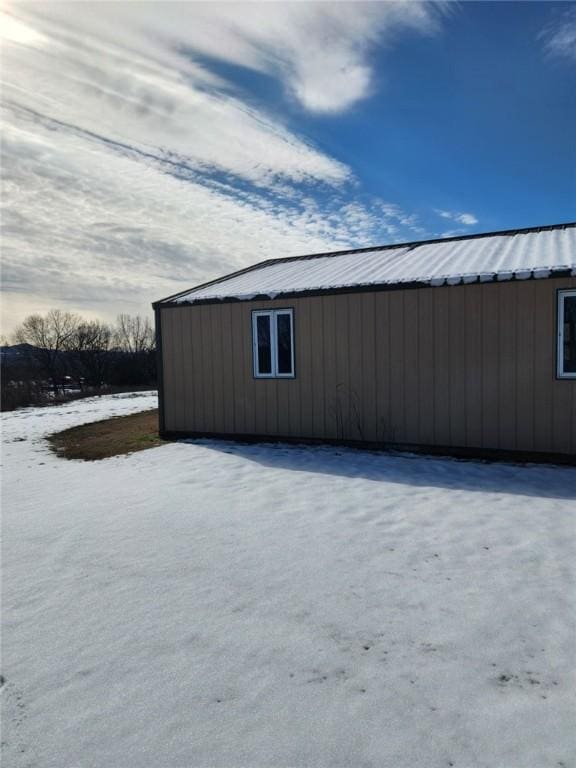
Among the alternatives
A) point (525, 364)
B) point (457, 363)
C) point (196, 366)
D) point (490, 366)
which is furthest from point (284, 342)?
point (525, 364)

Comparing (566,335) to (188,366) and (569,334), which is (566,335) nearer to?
(569,334)

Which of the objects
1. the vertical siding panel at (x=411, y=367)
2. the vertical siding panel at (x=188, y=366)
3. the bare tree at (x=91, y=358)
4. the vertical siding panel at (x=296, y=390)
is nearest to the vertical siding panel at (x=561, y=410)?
the vertical siding panel at (x=411, y=367)

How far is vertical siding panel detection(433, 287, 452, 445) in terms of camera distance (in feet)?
23.1

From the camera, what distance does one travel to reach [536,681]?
2148 millimetres

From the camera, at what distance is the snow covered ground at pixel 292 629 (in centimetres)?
184

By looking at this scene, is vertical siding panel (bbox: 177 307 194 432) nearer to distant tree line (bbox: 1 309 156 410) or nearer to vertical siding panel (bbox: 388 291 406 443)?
vertical siding panel (bbox: 388 291 406 443)

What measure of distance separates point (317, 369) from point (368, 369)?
886 mm

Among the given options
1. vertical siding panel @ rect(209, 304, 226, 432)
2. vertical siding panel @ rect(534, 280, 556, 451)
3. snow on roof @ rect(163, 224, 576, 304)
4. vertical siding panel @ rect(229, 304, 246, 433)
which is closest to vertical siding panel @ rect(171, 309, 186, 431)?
snow on roof @ rect(163, 224, 576, 304)

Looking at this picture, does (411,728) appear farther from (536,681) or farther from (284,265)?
(284,265)

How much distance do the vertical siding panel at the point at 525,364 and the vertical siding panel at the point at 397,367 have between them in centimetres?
161

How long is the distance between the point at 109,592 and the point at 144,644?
708mm

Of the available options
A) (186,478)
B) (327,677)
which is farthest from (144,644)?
(186,478)

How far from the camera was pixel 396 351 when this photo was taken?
24.3ft

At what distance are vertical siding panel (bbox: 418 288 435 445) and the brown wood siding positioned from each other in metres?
0.02
